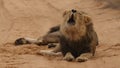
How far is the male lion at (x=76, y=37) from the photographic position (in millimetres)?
9367

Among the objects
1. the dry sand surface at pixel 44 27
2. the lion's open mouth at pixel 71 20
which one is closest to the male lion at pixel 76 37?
the lion's open mouth at pixel 71 20

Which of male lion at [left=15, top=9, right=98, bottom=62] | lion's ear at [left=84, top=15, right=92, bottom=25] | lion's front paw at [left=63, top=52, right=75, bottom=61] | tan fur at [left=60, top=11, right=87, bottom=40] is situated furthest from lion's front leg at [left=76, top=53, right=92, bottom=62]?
lion's ear at [left=84, top=15, right=92, bottom=25]

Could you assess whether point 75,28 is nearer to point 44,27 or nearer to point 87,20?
point 87,20

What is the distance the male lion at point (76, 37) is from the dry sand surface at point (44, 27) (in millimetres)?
206

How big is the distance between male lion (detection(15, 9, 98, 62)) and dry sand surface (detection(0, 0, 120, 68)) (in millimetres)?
→ 206

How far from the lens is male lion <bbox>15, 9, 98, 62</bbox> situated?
9367 mm

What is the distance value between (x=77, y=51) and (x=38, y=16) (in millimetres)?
7449

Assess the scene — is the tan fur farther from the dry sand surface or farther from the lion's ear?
the dry sand surface

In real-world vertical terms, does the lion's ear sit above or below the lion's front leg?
above

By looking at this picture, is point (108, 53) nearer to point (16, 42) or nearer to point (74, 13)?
point (74, 13)

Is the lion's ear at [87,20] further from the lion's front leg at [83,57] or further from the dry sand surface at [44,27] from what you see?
the dry sand surface at [44,27]

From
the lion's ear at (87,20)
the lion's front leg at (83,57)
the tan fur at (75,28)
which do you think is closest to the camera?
the tan fur at (75,28)

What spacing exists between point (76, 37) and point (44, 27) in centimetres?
537

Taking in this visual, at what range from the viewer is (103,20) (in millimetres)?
15375
